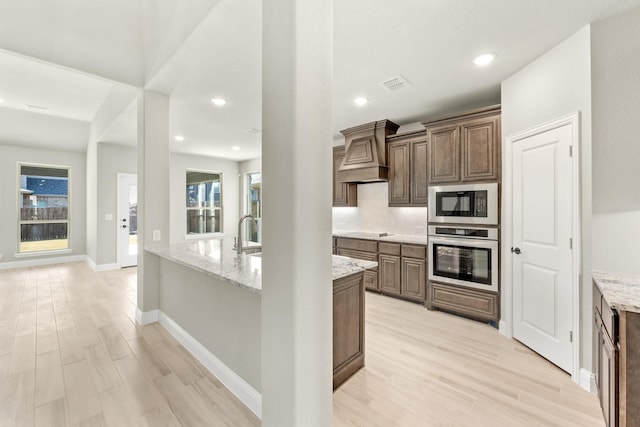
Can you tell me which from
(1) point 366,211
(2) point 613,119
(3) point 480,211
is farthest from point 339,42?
(1) point 366,211

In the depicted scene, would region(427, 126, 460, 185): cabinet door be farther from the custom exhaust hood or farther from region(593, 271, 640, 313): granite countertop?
region(593, 271, 640, 313): granite countertop

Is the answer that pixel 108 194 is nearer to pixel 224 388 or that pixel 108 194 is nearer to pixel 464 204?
pixel 224 388

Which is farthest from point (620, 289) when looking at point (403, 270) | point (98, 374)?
point (98, 374)

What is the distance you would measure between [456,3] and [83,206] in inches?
343

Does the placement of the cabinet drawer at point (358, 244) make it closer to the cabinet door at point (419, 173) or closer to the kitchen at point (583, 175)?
the cabinet door at point (419, 173)

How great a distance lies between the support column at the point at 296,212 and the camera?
1181mm

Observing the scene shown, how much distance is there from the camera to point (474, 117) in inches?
126

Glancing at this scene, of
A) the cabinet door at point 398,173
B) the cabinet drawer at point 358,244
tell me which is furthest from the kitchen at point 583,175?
the cabinet drawer at point 358,244

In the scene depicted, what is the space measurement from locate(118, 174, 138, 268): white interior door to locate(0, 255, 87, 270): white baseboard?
5.16ft

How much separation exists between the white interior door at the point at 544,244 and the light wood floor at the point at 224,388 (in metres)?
0.24

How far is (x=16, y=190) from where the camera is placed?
234 inches

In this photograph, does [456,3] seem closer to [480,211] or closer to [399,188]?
[480,211]

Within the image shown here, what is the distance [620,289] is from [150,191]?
4.12m

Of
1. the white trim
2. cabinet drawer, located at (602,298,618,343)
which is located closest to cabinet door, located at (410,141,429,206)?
cabinet drawer, located at (602,298,618,343)
